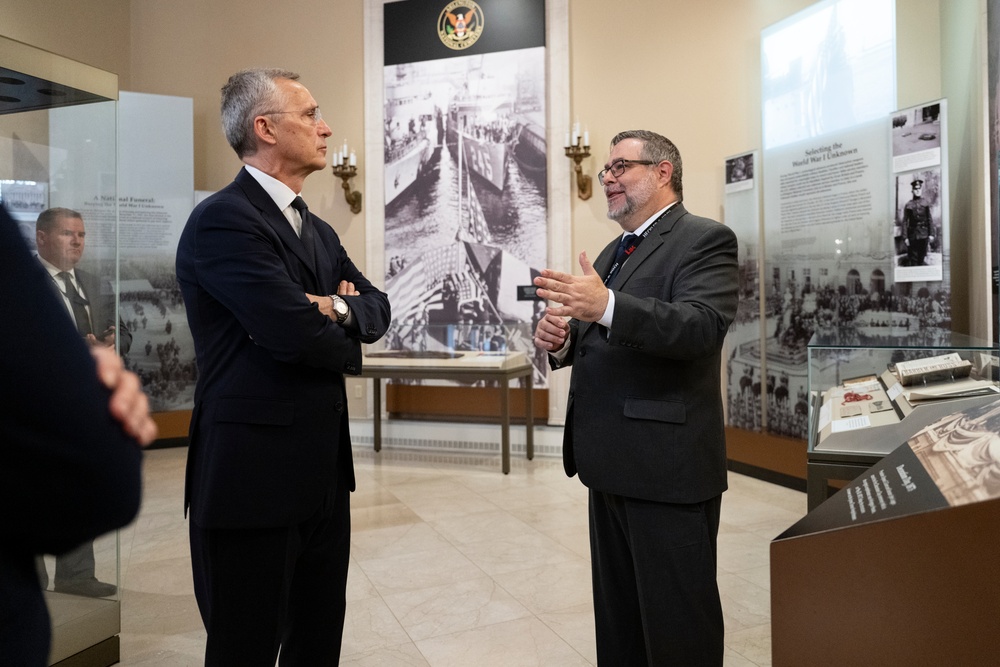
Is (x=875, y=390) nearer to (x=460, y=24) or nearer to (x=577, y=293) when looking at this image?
(x=577, y=293)

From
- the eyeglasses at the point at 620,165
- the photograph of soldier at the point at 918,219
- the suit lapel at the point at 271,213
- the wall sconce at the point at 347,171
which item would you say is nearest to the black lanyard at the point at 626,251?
the eyeglasses at the point at 620,165

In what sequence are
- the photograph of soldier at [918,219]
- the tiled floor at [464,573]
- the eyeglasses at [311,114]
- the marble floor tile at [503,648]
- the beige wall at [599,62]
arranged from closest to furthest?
the eyeglasses at [311,114] < the marble floor tile at [503,648] < the tiled floor at [464,573] < the photograph of soldier at [918,219] < the beige wall at [599,62]

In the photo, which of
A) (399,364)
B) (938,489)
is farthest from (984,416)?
(399,364)

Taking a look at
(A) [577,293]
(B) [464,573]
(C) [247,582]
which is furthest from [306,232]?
(B) [464,573]

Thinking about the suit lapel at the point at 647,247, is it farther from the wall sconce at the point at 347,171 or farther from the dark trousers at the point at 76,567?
the wall sconce at the point at 347,171

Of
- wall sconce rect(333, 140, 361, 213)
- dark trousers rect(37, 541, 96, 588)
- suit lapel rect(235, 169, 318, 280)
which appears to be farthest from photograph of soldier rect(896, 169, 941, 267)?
wall sconce rect(333, 140, 361, 213)

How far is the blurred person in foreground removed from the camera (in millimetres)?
764

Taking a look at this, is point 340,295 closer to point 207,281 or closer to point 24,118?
point 207,281

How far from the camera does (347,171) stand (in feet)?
25.1

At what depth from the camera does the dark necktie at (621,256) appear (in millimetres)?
2332

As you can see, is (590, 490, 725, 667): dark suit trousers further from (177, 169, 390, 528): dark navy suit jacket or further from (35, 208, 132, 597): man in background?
(35, 208, 132, 597): man in background

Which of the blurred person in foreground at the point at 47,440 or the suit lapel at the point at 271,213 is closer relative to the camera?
the blurred person in foreground at the point at 47,440

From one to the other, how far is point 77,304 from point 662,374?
2.05 m

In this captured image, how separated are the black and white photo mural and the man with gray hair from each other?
197 inches
